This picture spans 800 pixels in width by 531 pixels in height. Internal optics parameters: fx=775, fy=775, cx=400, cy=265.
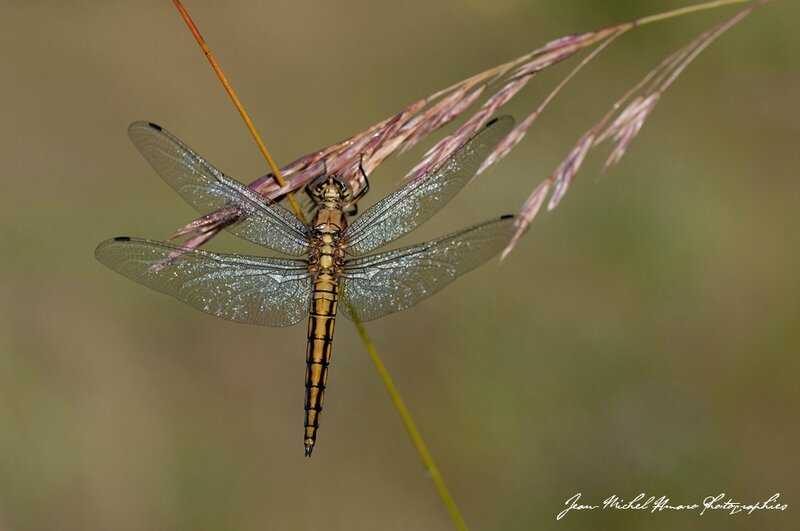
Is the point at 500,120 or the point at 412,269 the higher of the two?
the point at 500,120

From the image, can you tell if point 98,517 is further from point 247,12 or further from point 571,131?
point 247,12

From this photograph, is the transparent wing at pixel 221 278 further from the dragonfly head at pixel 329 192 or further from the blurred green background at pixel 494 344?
the blurred green background at pixel 494 344

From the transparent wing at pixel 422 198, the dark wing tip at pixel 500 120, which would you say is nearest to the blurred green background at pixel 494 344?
the transparent wing at pixel 422 198

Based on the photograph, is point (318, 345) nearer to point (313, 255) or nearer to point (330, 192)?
point (313, 255)

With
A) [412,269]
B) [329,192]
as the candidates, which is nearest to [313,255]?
[329,192]

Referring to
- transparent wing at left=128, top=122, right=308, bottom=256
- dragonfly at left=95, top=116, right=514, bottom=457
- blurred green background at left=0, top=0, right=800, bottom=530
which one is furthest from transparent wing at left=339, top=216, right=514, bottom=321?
blurred green background at left=0, top=0, right=800, bottom=530

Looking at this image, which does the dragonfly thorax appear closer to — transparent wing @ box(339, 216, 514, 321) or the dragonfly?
the dragonfly
